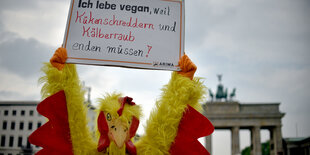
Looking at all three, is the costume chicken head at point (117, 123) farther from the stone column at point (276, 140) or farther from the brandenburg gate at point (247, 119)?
the stone column at point (276, 140)

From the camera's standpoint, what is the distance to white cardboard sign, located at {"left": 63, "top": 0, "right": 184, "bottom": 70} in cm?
249

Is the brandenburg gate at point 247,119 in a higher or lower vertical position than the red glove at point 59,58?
lower

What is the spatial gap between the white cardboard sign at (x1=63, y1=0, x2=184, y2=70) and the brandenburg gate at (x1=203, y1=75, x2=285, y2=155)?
28245 millimetres

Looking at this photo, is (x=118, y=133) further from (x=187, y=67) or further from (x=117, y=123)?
(x=187, y=67)

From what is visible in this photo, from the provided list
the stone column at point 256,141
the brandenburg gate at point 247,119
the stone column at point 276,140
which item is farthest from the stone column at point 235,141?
the stone column at point 276,140

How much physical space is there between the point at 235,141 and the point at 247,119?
2.93 meters

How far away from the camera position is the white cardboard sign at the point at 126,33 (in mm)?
2488

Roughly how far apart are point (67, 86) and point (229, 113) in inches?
1201

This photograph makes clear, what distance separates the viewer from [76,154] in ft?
7.67

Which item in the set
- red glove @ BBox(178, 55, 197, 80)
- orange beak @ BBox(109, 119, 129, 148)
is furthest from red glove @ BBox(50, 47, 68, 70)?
red glove @ BBox(178, 55, 197, 80)

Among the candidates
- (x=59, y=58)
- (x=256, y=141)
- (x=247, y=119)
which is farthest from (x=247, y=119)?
(x=59, y=58)

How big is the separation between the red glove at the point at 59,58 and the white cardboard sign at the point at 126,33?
6 cm

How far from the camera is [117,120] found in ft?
8.11

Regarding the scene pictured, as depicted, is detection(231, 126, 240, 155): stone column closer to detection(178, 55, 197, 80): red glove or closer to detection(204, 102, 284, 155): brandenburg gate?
detection(204, 102, 284, 155): brandenburg gate
